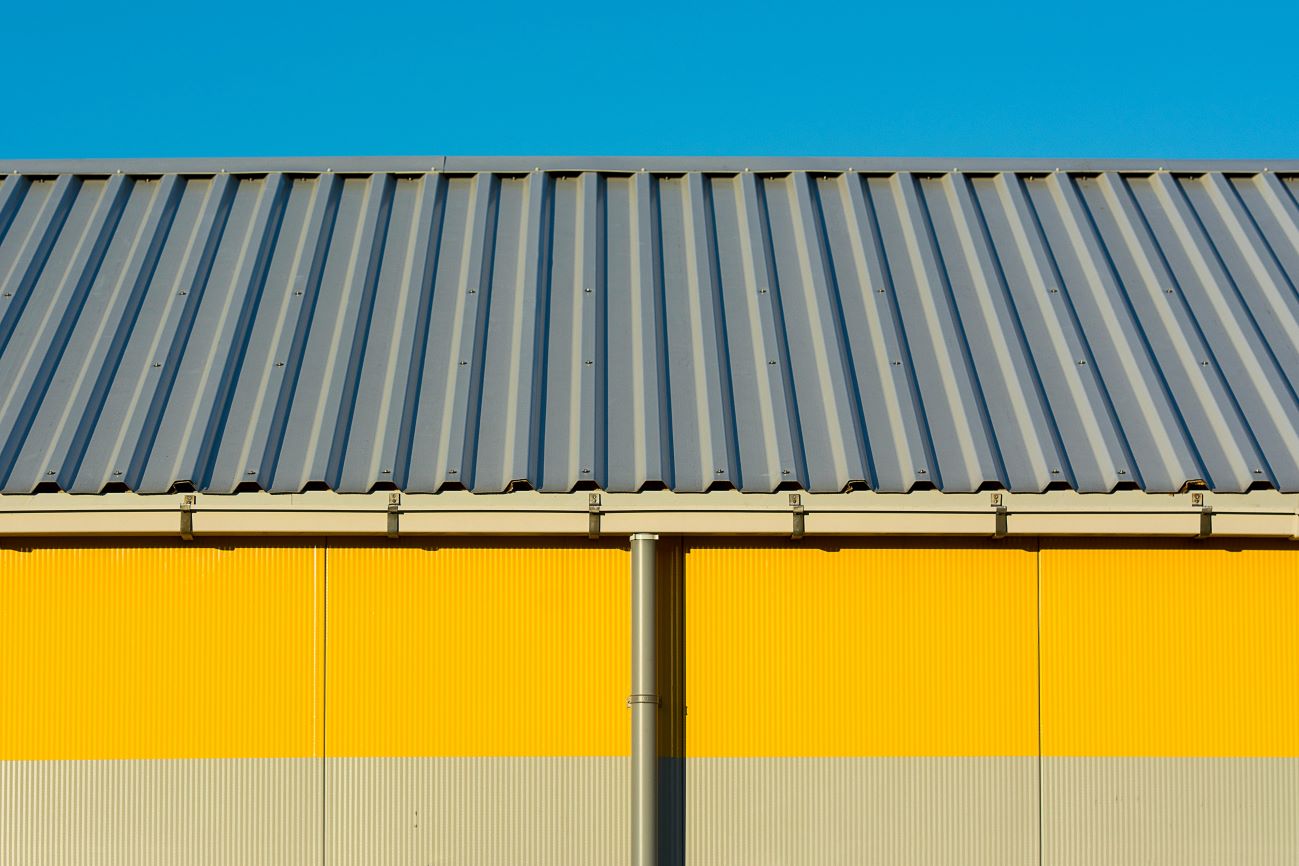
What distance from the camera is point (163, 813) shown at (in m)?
5.82

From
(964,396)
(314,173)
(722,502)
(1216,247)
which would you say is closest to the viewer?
(722,502)

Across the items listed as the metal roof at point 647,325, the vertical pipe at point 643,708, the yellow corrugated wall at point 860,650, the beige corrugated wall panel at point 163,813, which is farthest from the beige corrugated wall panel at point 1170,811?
the beige corrugated wall panel at point 163,813

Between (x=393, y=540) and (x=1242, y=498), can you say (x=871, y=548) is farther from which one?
(x=393, y=540)

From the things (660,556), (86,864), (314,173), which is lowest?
(86,864)

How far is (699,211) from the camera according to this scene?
7.95 meters

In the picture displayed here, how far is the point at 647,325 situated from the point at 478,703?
221 centimetres

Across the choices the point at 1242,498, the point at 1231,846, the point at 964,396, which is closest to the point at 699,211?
the point at 964,396

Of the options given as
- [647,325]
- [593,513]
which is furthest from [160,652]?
[647,325]

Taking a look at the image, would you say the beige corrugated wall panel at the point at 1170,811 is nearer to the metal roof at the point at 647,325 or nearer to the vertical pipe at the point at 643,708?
the metal roof at the point at 647,325

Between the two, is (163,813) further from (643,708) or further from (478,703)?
(643,708)

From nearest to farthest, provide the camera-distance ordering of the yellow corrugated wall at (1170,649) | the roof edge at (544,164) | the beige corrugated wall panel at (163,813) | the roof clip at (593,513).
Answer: the roof clip at (593,513) → the beige corrugated wall panel at (163,813) → the yellow corrugated wall at (1170,649) → the roof edge at (544,164)

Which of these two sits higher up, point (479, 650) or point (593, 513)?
point (593, 513)

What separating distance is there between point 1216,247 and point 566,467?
449 cm

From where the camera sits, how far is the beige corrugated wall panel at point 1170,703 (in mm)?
5859
